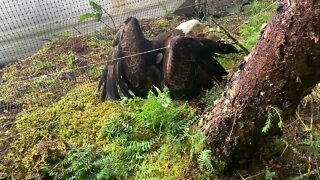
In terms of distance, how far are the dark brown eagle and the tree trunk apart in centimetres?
84

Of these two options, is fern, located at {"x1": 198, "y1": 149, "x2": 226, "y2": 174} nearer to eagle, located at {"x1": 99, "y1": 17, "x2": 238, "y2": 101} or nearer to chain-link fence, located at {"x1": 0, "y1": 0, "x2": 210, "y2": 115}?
eagle, located at {"x1": 99, "y1": 17, "x2": 238, "y2": 101}

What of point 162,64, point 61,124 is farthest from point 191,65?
point 61,124

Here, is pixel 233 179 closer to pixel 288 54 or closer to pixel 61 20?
pixel 288 54

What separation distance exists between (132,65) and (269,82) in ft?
4.17

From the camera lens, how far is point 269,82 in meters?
1.73

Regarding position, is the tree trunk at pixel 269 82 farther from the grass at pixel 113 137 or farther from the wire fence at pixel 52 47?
the wire fence at pixel 52 47

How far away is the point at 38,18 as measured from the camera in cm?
377

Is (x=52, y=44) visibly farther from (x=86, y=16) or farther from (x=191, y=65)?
(x=191, y=65)

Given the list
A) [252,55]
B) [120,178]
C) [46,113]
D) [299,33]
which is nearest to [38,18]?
[46,113]

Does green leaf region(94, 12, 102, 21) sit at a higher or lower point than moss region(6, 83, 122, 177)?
higher

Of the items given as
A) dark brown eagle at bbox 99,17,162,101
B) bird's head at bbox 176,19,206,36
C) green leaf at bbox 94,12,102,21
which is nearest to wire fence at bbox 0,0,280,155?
green leaf at bbox 94,12,102,21

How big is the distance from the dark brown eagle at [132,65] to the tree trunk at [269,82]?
836 millimetres

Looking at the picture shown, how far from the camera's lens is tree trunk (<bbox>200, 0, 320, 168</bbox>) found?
5.17 feet

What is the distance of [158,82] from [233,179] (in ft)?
3.29
